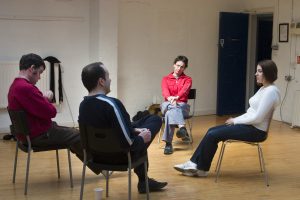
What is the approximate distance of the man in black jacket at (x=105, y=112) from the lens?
10.3 feet

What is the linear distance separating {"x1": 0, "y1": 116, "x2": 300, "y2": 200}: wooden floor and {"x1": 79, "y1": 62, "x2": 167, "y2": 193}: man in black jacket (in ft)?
2.32

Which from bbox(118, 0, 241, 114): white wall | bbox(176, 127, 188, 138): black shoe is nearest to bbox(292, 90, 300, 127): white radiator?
bbox(118, 0, 241, 114): white wall

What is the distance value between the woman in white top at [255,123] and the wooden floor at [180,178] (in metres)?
0.30

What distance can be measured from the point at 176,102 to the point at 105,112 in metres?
2.53

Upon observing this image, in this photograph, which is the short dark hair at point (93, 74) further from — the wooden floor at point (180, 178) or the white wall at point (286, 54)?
the white wall at point (286, 54)

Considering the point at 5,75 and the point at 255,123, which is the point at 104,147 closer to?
the point at 255,123

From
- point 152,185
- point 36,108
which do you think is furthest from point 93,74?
point 152,185

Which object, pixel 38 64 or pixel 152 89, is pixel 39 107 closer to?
pixel 38 64

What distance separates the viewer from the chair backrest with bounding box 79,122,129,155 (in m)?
3.13

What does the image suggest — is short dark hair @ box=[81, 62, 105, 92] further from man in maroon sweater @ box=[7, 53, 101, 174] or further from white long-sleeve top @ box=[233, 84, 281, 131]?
white long-sleeve top @ box=[233, 84, 281, 131]

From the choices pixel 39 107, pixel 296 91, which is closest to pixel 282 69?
pixel 296 91

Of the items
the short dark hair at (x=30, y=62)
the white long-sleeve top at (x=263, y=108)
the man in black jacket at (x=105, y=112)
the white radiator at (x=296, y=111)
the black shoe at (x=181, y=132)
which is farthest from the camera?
the white radiator at (x=296, y=111)

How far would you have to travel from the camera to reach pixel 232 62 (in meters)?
8.25

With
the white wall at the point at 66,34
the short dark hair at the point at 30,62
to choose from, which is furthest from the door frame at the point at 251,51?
the short dark hair at the point at 30,62
